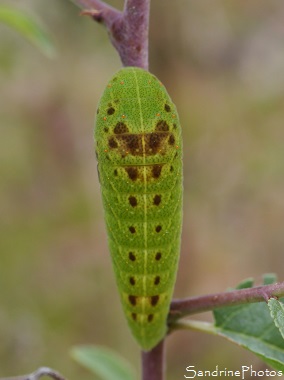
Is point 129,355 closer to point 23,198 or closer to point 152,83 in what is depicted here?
point 23,198

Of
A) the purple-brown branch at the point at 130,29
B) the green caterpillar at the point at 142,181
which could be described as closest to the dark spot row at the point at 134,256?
the green caterpillar at the point at 142,181

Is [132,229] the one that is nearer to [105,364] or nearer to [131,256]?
[131,256]

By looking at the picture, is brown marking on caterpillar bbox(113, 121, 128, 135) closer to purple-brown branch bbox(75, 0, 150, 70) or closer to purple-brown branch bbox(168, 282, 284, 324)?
purple-brown branch bbox(75, 0, 150, 70)

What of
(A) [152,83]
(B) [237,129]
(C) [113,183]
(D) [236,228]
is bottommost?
(D) [236,228]

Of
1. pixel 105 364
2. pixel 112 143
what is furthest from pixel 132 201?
pixel 105 364

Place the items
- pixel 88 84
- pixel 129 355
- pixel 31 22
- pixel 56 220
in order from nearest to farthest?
1. pixel 31 22
2. pixel 129 355
3. pixel 56 220
4. pixel 88 84

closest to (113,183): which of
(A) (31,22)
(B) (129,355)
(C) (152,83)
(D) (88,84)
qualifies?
(C) (152,83)
